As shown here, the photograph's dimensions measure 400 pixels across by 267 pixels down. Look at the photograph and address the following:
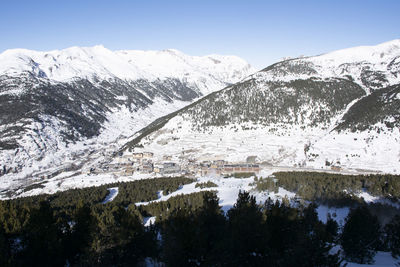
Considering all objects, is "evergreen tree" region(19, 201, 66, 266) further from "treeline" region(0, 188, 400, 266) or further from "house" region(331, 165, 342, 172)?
"house" region(331, 165, 342, 172)

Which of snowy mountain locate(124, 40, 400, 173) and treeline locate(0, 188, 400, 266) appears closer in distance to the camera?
treeline locate(0, 188, 400, 266)

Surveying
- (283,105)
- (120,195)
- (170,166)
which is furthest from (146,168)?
(283,105)

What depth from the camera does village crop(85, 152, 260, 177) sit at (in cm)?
10719

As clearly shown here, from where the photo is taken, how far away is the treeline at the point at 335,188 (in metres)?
52.5

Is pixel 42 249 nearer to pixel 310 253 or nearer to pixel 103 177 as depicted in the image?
pixel 310 253

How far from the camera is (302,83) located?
196 metres

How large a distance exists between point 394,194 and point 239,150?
83807 mm

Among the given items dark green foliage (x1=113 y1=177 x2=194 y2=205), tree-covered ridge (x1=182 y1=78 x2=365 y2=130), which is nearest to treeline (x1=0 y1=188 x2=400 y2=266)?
dark green foliage (x1=113 y1=177 x2=194 y2=205)

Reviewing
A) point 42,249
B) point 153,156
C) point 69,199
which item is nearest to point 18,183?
point 153,156

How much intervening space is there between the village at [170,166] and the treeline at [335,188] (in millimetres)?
31426

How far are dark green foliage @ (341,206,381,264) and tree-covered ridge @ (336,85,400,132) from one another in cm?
9993

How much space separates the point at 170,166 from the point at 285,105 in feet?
301

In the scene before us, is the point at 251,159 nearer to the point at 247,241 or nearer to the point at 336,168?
the point at 336,168

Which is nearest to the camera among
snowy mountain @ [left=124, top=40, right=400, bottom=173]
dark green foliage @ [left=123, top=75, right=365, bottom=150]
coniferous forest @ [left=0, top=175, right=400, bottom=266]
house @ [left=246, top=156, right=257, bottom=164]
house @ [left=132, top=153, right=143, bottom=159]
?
coniferous forest @ [left=0, top=175, right=400, bottom=266]
